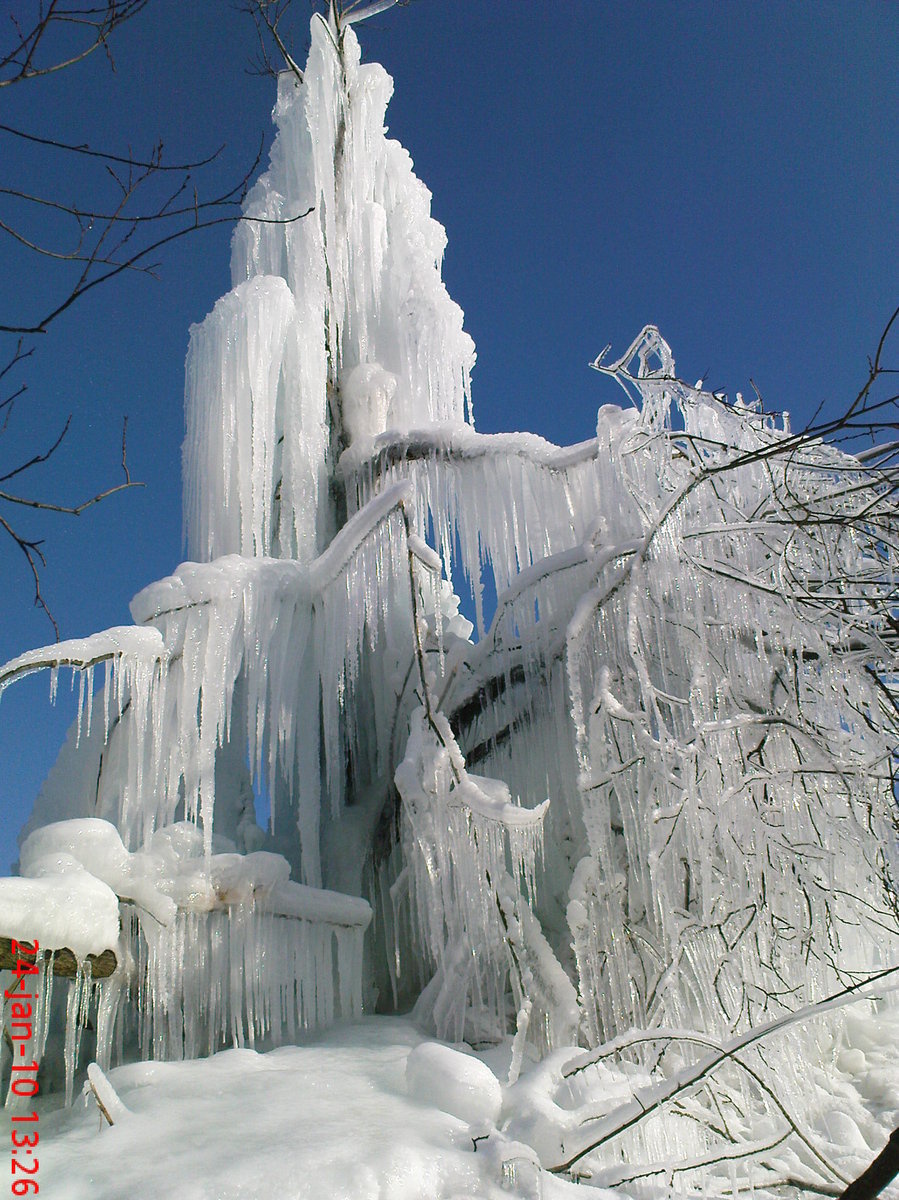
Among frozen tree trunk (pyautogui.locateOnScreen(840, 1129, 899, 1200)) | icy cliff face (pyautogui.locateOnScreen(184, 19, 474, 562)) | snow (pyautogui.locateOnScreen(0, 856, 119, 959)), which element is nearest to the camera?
frozen tree trunk (pyautogui.locateOnScreen(840, 1129, 899, 1200))

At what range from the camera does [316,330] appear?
22.3ft

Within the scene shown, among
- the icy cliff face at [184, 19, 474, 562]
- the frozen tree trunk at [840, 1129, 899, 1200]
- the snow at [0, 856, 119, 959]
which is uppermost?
the icy cliff face at [184, 19, 474, 562]

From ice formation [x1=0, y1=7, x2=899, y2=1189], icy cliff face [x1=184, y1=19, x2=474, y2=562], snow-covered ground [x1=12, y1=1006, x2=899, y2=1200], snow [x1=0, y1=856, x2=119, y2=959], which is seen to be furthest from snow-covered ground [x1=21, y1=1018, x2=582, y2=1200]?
icy cliff face [x1=184, y1=19, x2=474, y2=562]

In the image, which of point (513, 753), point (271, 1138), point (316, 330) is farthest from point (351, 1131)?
point (316, 330)

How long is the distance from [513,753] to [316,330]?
3.66 metres

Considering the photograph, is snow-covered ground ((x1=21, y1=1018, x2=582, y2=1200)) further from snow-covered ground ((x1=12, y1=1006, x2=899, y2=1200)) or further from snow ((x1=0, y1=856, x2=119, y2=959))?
snow ((x1=0, y1=856, x2=119, y2=959))

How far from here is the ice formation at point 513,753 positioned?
12.3ft

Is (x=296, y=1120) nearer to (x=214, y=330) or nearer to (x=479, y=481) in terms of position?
(x=479, y=481)

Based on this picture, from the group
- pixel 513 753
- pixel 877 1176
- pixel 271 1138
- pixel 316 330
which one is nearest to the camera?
pixel 877 1176

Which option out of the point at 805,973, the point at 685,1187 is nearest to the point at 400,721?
the point at 805,973
